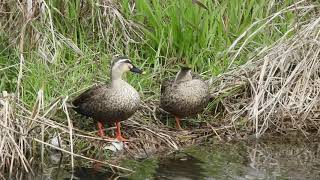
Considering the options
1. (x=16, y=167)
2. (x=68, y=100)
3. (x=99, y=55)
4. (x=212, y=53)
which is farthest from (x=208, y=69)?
(x=16, y=167)

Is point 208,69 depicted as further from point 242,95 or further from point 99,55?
point 99,55

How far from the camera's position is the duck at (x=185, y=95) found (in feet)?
26.3

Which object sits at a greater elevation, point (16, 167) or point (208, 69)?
point (208, 69)

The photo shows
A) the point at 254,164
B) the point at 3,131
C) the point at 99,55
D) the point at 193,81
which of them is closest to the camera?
the point at 3,131

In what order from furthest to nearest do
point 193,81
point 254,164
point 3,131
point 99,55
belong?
point 99,55 < point 193,81 < point 254,164 < point 3,131

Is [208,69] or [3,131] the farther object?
[208,69]

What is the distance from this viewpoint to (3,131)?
6723 millimetres

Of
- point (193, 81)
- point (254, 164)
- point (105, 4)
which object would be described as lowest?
point (254, 164)

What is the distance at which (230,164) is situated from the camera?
24.1ft

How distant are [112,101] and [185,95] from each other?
781 millimetres

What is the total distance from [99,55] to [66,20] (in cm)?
53

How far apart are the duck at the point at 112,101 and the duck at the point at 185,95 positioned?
0.52 meters

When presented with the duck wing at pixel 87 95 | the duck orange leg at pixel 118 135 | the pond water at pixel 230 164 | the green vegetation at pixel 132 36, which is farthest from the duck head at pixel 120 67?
the pond water at pixel 230 164

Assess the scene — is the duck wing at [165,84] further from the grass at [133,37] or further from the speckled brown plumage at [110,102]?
the speckled brown plumage at [110,102]
